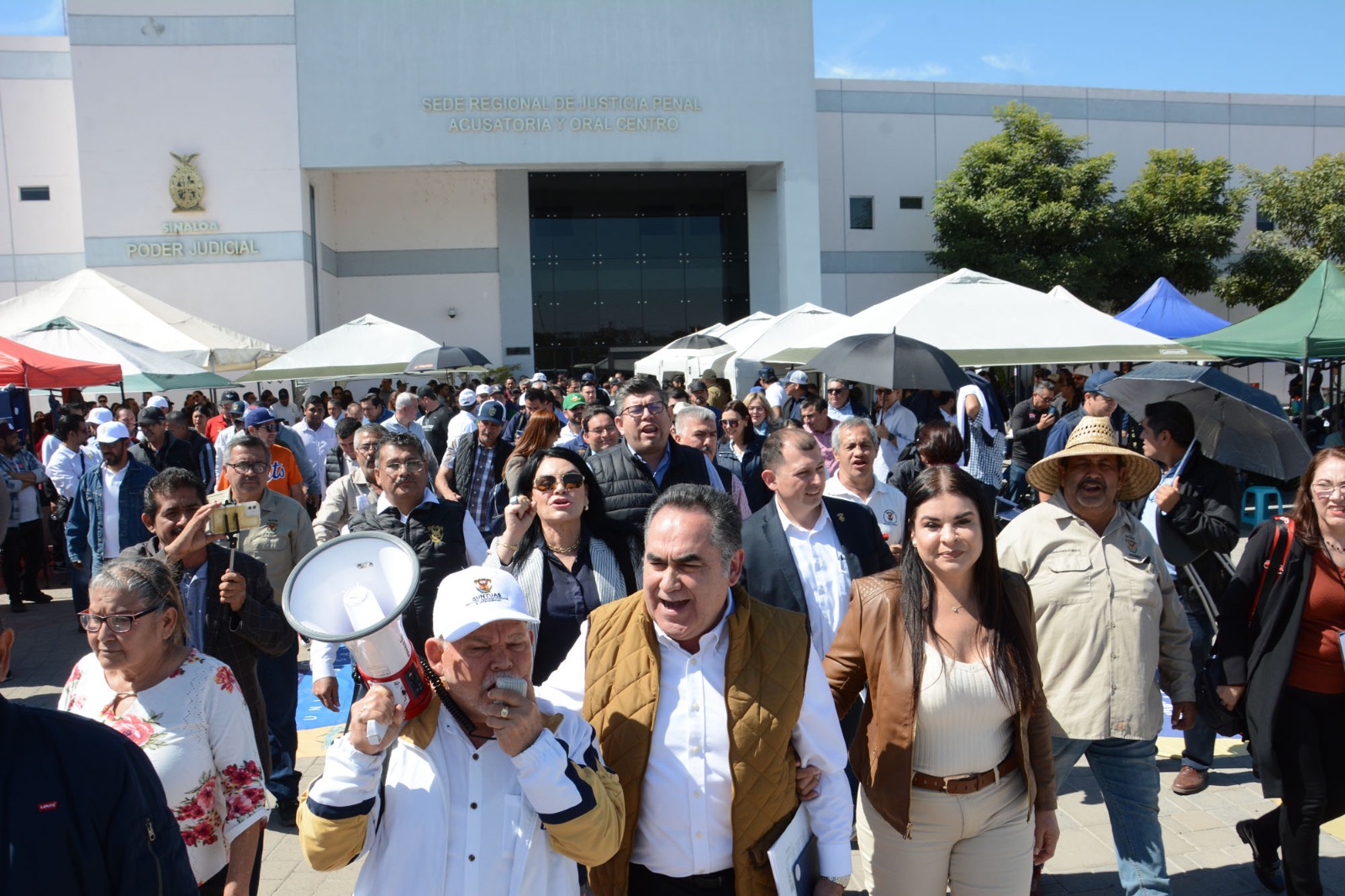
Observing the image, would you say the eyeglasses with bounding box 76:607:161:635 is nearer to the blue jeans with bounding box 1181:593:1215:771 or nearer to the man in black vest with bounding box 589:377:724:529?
the man in black vest with bounding box 589:377:724:529

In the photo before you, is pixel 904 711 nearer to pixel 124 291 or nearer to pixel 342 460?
pixel 342 460

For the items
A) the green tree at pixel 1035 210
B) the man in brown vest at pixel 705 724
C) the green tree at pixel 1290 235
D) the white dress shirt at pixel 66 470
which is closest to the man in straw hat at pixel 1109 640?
the man in brown vest at pixel 705 724

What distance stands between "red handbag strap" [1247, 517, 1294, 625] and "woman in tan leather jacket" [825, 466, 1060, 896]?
53.4 inches

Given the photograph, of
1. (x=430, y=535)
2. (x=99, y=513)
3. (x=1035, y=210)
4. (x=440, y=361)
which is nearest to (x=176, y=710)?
(x=430, y=535)

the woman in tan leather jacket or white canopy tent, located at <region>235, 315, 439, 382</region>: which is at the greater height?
white canopy tent, located at <region>235, 315, 439, 382</region>

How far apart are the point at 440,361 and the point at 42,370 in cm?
515

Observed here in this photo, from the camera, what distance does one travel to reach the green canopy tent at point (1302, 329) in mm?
A: 10234

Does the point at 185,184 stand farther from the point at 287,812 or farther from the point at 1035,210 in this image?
the point at 287,812

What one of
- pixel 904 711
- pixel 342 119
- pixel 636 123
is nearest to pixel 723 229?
pixel 636 123

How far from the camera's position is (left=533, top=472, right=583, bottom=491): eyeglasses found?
3783 millimetres

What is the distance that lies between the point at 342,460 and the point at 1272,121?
121 ft

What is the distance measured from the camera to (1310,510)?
3.59 m

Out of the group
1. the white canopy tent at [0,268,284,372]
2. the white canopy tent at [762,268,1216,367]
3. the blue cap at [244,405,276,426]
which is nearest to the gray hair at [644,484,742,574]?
the white canopy tent at [762,268,1216,367]

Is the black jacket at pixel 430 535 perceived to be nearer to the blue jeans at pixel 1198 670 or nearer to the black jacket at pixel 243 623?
the black jacket at pixel 243 623
